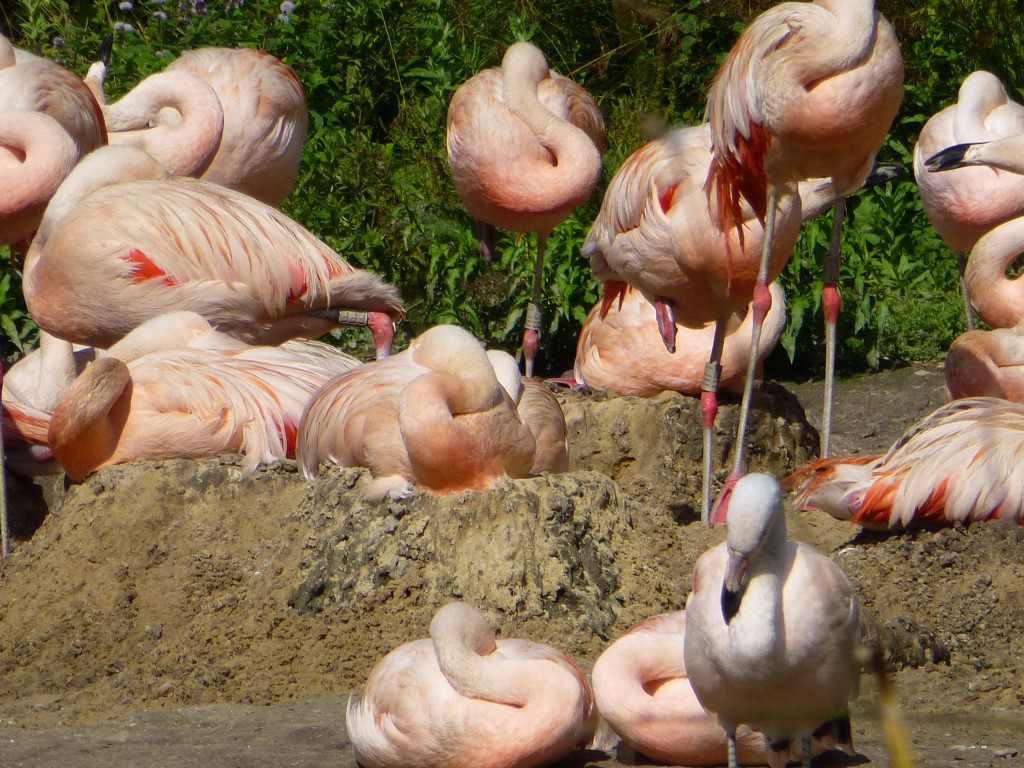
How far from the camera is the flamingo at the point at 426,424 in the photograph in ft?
12.0

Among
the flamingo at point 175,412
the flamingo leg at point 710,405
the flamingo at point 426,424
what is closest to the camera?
the flamingo at point 426,424

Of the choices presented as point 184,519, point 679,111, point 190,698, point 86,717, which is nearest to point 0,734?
point 86,717

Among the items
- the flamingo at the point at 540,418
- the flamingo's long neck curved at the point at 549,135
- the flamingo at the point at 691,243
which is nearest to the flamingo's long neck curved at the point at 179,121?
the flamingo's long neck curved at the point at 549,135

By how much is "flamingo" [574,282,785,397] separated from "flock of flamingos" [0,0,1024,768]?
1 centimetres

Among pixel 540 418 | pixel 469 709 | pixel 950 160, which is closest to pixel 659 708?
pixel 469 709

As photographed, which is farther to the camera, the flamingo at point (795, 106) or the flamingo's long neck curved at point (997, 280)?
the flamingo's long neck curved at point (997, 280)

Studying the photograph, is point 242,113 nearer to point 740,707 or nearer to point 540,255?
point 540,255

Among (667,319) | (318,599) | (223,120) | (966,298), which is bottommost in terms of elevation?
(318,599)

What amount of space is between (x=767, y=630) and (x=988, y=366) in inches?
119

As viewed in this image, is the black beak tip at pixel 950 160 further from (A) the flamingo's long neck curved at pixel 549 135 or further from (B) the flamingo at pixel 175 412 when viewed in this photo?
(B) the flamingo at pixel 175 412

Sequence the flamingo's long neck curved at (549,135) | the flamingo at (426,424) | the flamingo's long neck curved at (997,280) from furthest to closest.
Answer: the flamingo's long neck curved at (549,135) → the flamingo's long neck curved at (997,280) → the flamingo at (426,424)

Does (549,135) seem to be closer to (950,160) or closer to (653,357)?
(653,357)

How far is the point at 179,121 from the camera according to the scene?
21.0 feet

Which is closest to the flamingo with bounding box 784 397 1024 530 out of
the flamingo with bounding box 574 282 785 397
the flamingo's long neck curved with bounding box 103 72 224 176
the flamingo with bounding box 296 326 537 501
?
the flamingo with bounding box 296 326 537 501
